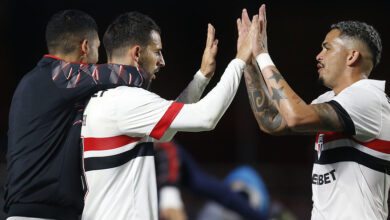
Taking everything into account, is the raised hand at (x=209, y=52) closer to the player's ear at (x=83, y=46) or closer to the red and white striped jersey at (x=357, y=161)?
the player's ear at (x=83, y=46)

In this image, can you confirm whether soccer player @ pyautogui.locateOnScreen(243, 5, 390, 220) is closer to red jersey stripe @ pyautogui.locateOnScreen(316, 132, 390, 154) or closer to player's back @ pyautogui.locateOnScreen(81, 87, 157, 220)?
red jersey stripe @ pyautogui.locateOnScreen(316, 132, 390, 154)

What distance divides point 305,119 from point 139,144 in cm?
86

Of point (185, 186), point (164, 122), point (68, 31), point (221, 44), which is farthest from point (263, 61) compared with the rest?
point (221, 44)

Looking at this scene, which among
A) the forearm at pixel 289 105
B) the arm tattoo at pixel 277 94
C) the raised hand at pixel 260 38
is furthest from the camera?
the raised hand at pixel 260 38

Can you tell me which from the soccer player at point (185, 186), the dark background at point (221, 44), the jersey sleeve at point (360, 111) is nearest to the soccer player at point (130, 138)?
the jersey sleeve at point (360, 111)

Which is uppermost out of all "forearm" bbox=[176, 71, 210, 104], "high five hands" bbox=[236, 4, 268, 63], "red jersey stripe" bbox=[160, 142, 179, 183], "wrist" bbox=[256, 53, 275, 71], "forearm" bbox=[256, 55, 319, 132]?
"high five hands" bbox=[236, 4, 268, 63]

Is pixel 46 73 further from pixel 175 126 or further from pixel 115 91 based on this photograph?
pixel 175 126

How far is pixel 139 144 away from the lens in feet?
14.3

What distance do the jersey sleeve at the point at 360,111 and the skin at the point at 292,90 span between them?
53 millimetres

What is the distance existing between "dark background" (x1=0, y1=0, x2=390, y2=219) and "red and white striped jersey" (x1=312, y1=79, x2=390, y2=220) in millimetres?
7493

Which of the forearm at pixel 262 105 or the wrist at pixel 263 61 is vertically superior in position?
the wrist at pixel 263 61

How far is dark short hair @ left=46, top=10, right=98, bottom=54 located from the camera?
4.83 metres

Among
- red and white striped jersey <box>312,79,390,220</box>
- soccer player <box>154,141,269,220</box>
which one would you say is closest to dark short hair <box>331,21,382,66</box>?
red and white striped jersey <box>312,79,390,220</box>

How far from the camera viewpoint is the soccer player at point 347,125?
171 inches
